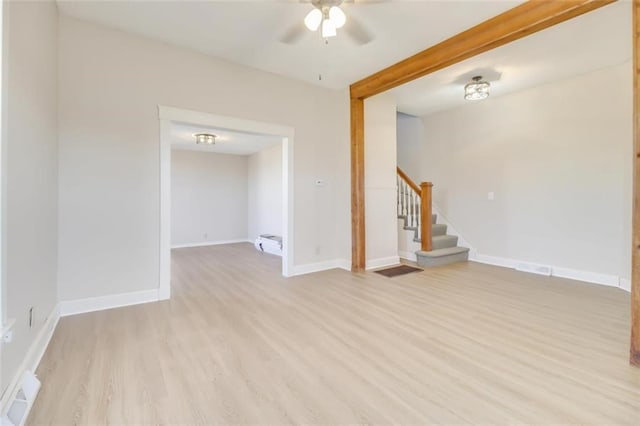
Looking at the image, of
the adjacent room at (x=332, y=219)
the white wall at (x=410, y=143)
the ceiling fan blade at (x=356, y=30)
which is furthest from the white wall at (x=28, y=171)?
the white wall at (x=410, y=143)

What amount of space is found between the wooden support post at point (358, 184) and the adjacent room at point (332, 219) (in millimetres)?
40

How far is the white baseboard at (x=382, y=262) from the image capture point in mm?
4855

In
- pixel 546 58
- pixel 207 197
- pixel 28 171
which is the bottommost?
pixel 28 171

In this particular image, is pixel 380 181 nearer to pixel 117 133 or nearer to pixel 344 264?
pixel 344 264

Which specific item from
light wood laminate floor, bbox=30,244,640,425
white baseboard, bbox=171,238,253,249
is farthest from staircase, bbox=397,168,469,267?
white baseboard, bbox=171,238,253,249

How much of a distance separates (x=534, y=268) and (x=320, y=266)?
323 centimetres

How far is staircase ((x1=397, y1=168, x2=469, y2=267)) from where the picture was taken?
509 cm

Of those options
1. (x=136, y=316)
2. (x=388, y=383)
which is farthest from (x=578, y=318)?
(x=136, y=316)

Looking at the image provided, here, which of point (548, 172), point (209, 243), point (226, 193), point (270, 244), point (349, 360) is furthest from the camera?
point (226, 193)

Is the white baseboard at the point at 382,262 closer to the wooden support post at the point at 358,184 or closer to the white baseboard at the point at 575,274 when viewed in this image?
the wooden support post at the point at 358,184

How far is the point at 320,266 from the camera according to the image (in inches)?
186

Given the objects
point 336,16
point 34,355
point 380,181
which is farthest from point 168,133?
point 380,181

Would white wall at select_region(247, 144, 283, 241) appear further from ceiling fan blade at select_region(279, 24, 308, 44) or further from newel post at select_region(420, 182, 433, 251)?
ceiling fan blade at select_region(279, 24, 308, 44)

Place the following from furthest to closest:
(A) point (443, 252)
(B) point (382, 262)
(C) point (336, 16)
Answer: (A) point (443, 252) → (B) point (382, 262) → (C) point (336, 16)
